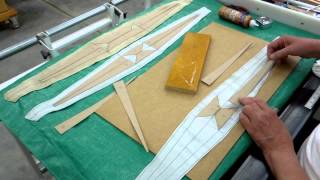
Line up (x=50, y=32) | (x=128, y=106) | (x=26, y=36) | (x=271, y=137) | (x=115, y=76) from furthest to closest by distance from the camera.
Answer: (x=26, y=36), (x=50, y=32), (x=115, y=76), (x=128, y=106), (x=271, y=137)

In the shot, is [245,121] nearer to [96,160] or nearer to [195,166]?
[195,166]

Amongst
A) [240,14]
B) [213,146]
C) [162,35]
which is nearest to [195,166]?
[213,146]

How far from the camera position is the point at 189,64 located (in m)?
0.95

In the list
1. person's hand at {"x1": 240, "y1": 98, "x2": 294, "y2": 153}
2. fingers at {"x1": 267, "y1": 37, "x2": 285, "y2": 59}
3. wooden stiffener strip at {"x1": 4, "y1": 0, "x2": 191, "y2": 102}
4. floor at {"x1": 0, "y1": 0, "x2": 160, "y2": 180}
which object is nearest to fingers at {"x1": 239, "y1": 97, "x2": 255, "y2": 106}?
person's hand at {"x1": 240, "y1": 98, "x2": 294, "y2": 153}

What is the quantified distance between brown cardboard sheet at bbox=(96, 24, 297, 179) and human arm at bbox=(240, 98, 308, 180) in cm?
4

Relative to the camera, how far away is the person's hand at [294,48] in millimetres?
914

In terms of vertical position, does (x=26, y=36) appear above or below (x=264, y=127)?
below

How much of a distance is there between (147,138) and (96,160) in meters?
0.14

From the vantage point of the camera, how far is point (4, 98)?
35.6 inches

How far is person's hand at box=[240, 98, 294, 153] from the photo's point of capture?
726 millimetres

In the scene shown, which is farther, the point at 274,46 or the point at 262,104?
the point at 274,46

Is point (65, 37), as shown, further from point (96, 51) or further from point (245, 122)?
point (245, 122)

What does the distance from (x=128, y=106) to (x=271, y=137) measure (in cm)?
40

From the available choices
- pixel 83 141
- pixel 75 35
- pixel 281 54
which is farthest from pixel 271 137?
pixel 75 35
